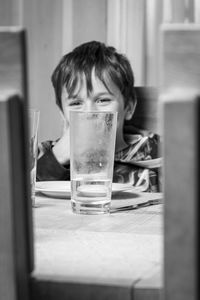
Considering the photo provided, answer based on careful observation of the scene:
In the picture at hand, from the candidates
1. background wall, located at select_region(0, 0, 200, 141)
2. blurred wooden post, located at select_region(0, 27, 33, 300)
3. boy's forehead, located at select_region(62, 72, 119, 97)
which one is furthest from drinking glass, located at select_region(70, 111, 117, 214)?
background wall, located at select_region(0, 0, 200, 141)

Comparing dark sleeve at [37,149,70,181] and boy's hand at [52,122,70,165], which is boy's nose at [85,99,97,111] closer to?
boy's hand at [52,122,70,165]

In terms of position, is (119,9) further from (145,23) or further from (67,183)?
(67,183)

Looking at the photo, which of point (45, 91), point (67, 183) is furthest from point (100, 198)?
point (45, 91)

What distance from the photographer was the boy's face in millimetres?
2100

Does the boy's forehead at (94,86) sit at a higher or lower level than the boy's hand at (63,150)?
higher

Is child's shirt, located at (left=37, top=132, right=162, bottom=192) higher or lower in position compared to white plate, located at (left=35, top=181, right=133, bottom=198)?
lower

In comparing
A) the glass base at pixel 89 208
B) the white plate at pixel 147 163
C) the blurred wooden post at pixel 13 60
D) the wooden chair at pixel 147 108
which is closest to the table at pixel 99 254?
the glass base at pixel 89 208

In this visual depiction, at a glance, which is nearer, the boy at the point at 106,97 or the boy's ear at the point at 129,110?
the boy at the point at 106,97

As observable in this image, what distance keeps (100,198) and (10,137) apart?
1.76ft

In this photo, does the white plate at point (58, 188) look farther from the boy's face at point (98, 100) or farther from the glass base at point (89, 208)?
the boy's face at point (98, 100)

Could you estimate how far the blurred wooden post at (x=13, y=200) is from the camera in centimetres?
58

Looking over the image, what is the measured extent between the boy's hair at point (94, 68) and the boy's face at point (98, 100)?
16 millimetres

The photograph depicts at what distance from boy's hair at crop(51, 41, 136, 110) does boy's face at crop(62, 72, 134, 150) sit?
0.05ft

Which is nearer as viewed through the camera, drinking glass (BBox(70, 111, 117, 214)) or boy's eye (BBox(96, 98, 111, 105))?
drinking glass (BBox(70, 111, 117, 214))
